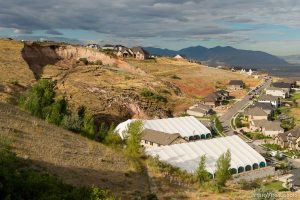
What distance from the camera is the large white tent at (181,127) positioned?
239ft

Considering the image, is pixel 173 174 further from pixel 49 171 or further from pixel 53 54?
pixel 53 54

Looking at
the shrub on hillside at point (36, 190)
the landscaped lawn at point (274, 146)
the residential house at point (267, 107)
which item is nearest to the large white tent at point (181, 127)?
the landscaped lawn at point (274, 146)

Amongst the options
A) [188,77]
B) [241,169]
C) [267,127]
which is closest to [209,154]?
[241,169]

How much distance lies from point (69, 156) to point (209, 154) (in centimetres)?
2686

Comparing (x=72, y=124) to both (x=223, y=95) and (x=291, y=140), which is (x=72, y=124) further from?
(x=223, y=95)

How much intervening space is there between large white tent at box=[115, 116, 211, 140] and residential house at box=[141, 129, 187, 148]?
15.6 ft

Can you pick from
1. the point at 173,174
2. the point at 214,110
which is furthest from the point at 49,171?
the point at 214,110

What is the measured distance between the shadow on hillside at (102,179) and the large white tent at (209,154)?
16013 millimetres

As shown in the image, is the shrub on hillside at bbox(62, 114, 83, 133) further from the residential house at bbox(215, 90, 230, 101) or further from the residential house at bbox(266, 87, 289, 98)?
the residential house at bbox(266, 87, 289, 98)

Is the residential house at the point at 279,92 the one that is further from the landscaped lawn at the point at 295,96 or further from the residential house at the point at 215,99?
the residential house at the point at 215,99

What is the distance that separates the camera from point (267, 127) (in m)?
83.6

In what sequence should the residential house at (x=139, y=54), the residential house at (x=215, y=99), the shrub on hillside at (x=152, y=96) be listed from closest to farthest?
1. the shrub on hillside at (x=152, y=96)
2. the residential house at (x=215, y=99)
3. the residential house at (x=139, y=54)

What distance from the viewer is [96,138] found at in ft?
168

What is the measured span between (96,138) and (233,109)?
200 feet
